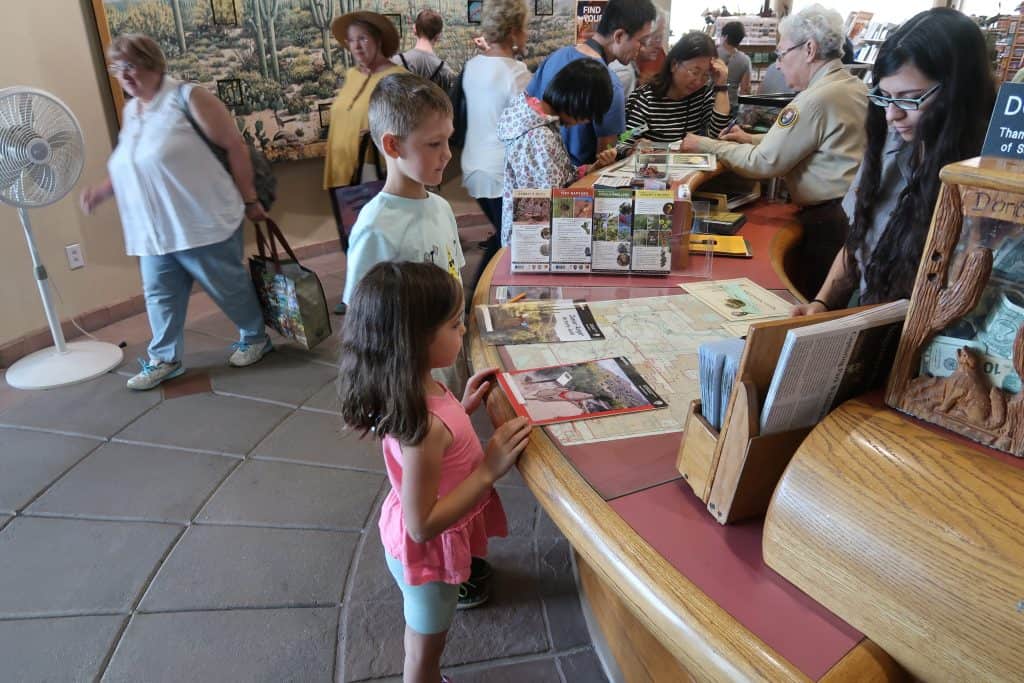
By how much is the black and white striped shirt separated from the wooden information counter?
296cm

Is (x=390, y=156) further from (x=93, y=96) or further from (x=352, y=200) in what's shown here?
(x=93, y=96)

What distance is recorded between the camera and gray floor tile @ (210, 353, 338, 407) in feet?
9.65

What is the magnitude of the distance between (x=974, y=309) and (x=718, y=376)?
1.00 ft

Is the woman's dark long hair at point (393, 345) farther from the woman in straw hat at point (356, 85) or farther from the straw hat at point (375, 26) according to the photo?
the straw hat at point (375, 26)

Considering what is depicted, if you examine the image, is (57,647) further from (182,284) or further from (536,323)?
(182,284)

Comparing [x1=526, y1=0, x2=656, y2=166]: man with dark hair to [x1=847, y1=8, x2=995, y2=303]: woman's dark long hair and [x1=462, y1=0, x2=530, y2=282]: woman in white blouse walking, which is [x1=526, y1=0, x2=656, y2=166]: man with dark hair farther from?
[x1=847, y1=8, x2=995, y2=303]: woman's dark long hair

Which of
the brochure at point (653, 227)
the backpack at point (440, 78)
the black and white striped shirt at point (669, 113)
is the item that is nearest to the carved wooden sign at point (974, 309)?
the brochure at point (653, 227)

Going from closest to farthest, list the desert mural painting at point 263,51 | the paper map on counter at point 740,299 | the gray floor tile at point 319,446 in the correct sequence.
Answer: the paper map on counter at point 740,299 < the gray floor tile at point 319,446 < the desert mural painting at point 263,51

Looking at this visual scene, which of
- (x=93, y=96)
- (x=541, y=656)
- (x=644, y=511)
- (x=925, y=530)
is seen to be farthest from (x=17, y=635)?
(x=93, y=96)

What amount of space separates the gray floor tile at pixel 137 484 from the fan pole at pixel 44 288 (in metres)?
0.95

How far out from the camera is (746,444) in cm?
86

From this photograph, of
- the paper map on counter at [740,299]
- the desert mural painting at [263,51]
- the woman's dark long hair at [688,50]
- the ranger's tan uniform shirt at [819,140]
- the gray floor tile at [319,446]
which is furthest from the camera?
the desert mural painting at [263,51]

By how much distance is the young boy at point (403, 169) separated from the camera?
158cm

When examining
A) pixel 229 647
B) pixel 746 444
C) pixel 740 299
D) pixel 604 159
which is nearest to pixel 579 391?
pixel 746 444
